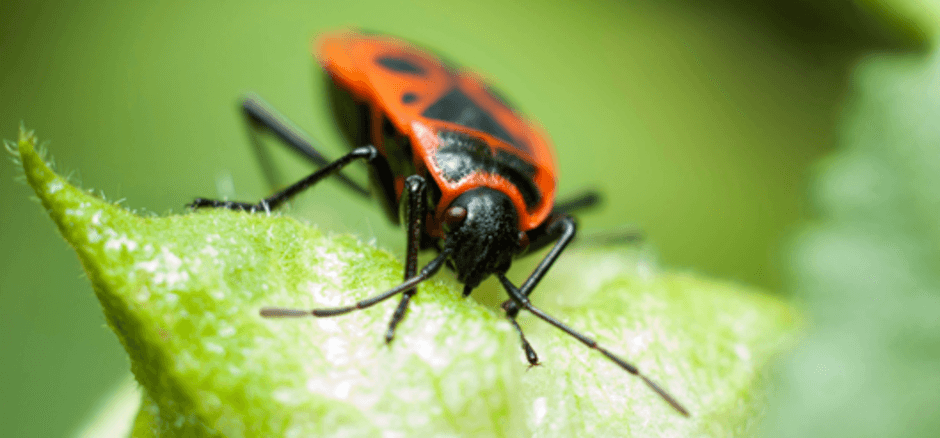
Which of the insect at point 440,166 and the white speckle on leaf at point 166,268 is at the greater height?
the white speckle on leaf at point 166,268

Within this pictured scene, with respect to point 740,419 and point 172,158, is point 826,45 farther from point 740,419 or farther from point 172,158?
point 172,158

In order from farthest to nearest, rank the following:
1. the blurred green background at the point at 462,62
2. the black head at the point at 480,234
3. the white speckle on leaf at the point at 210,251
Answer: the blurred green background at the point at 462,62, the black head at the point at 480,234, the white speckle on leaf at the point at 210,251

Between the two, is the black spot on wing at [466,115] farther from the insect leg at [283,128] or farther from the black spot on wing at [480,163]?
the insect leg at [283,128]

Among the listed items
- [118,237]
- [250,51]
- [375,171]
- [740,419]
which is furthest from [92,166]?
[740,419]

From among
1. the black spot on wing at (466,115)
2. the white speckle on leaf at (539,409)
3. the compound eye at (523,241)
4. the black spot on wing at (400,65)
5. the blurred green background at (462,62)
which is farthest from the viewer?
the black spot on wing at (400,65)

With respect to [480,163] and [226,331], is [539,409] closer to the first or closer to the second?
[226,331]

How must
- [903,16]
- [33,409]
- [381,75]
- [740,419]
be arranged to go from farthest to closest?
[381,75], [903,16], [33,409], [740,419]

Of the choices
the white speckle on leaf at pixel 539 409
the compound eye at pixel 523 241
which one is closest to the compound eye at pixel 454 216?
the compound eye at pixel 523 241

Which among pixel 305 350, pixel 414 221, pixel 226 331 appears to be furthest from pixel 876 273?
pixel 226 331
